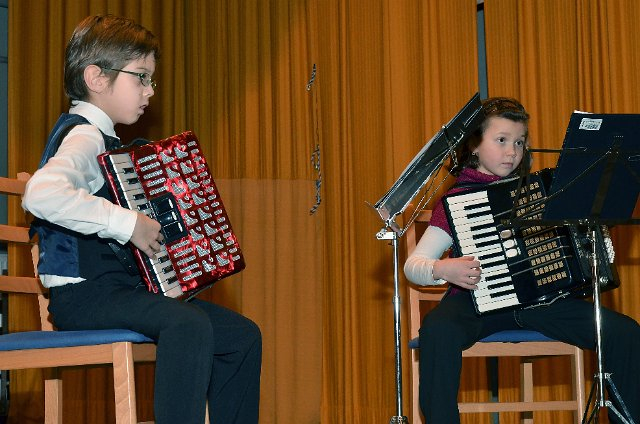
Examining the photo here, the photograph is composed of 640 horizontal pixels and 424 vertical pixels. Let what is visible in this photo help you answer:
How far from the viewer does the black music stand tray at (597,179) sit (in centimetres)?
210

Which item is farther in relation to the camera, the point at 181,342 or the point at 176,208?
the point at 176,208

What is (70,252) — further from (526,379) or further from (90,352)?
(526,379)

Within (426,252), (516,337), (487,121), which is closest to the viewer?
(516,337)

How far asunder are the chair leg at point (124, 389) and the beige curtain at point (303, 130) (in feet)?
6.36

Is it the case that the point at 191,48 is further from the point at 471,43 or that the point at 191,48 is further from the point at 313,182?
the point at 471,43

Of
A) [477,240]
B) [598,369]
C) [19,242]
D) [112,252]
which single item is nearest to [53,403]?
[19,242]

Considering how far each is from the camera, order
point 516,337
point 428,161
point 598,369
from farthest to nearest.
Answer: point 516,337, point 428,161, point 598,369

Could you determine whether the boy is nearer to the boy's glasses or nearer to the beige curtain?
the boy's glasses

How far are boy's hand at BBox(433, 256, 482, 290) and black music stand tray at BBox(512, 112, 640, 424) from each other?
0.27 meters

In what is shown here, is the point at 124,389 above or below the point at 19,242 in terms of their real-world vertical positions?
below

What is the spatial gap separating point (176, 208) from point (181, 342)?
34 cm

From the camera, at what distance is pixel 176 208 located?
2.17 metres

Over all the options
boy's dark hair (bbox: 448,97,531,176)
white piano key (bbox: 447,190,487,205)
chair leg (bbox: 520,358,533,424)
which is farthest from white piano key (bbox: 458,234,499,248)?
chair leg (bbox: 520,358,533,424)

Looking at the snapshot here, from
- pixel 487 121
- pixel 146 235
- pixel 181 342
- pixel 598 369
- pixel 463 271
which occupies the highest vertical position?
pixel 487 121
